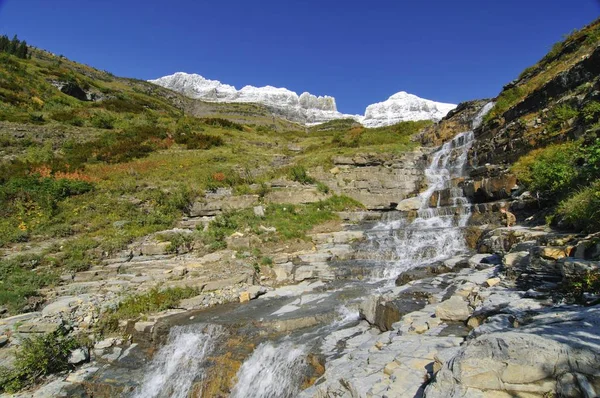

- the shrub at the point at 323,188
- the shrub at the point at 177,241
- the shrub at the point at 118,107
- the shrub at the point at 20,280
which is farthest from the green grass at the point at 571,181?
the shrub at the point at 118,107

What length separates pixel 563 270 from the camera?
555 centimetres

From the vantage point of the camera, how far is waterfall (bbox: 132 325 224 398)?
283 inches

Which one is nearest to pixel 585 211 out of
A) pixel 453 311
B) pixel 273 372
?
pixel 453 311

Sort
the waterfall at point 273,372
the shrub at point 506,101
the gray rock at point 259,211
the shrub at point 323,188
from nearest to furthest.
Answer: the waterfall at point 273,372 → the gray rock at point 259,211 → the shrub at point 323,188 → the shrub at point 506,101

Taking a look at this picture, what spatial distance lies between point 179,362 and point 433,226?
41.2 ft

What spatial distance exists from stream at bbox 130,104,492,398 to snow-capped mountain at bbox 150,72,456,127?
75251 mm

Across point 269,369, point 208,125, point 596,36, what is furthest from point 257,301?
point 208,125

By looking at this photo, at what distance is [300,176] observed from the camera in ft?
69.4

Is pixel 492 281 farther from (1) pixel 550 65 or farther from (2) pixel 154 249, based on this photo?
(1) pixel 550 65

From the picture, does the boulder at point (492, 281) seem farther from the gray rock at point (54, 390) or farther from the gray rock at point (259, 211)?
the gray rock at point (259, 211)

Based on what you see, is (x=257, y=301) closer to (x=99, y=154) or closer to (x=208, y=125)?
(x=99, y=154)

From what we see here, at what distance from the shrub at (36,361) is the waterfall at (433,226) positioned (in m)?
10.2

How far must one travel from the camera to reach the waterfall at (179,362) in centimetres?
719

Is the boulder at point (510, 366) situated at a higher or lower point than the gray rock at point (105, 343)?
higher
